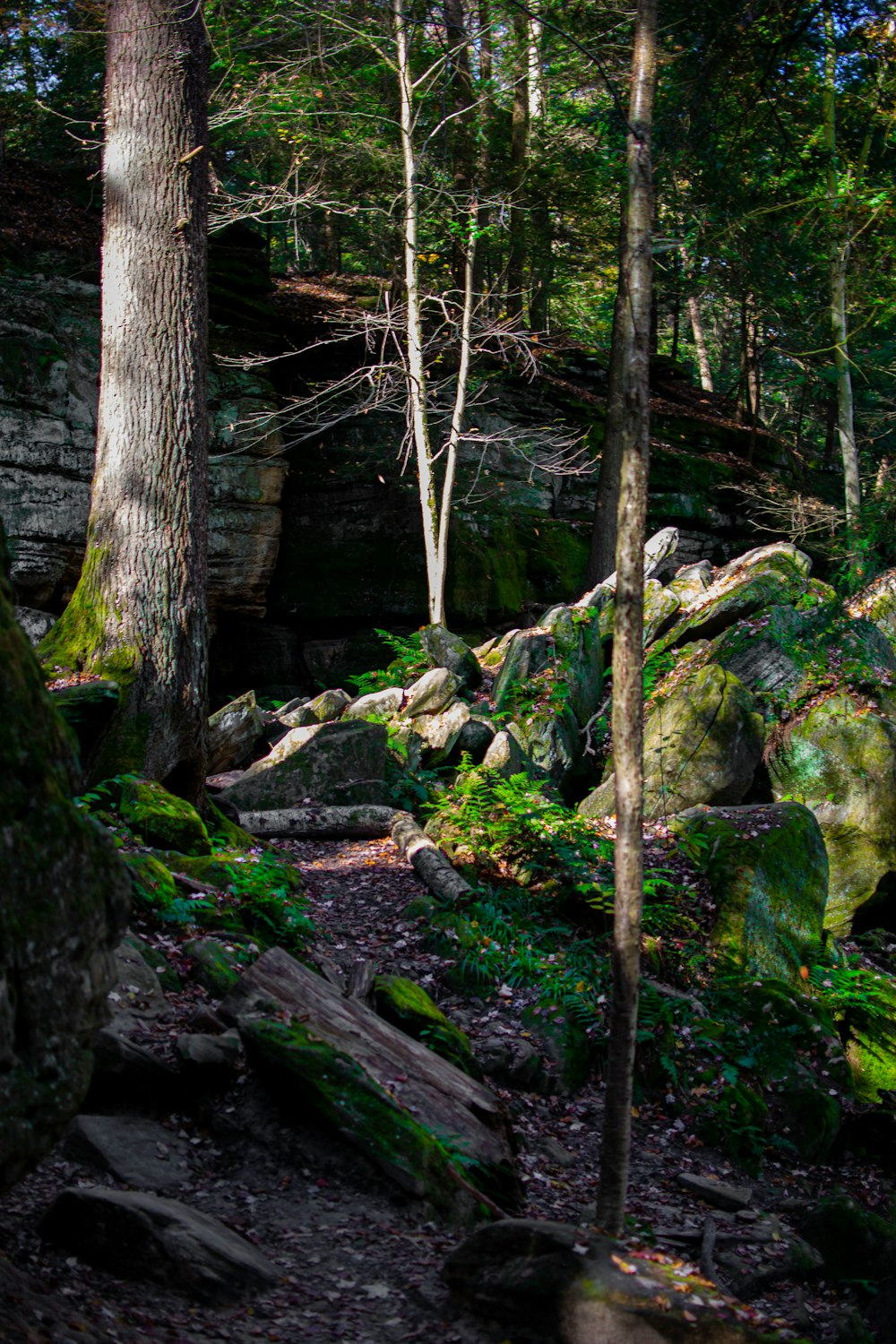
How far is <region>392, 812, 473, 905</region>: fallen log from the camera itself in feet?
24.6

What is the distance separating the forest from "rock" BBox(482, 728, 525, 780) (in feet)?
1.36

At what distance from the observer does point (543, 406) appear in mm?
16703

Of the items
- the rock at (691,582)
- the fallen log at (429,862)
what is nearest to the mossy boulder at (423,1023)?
the fallen log at (429,862)

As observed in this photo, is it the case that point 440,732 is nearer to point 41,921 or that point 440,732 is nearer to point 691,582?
point 691,582

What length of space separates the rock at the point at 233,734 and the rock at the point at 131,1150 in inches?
255

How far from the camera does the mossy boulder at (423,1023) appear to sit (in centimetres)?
549

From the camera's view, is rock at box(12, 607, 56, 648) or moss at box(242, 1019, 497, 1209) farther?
rock at box(12, 607, 56, 648)

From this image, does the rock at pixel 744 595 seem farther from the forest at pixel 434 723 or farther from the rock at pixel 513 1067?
the rock at pixel 513 1067

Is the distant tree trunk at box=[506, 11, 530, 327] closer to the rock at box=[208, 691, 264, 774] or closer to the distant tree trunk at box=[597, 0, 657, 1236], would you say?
the rock at box=[208, 691, 264, 774]

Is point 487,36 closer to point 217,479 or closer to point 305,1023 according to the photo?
point 217,479

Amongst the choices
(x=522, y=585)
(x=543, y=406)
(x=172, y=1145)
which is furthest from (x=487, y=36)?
(x=172, y=1145)

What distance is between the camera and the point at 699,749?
10.2 m

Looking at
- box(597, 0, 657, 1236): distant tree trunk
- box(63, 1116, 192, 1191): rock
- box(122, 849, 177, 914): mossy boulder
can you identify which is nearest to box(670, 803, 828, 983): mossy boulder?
box(597, 0, 657, 1236): distant tree trunk

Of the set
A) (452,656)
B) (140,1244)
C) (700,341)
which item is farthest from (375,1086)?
(700,341)
